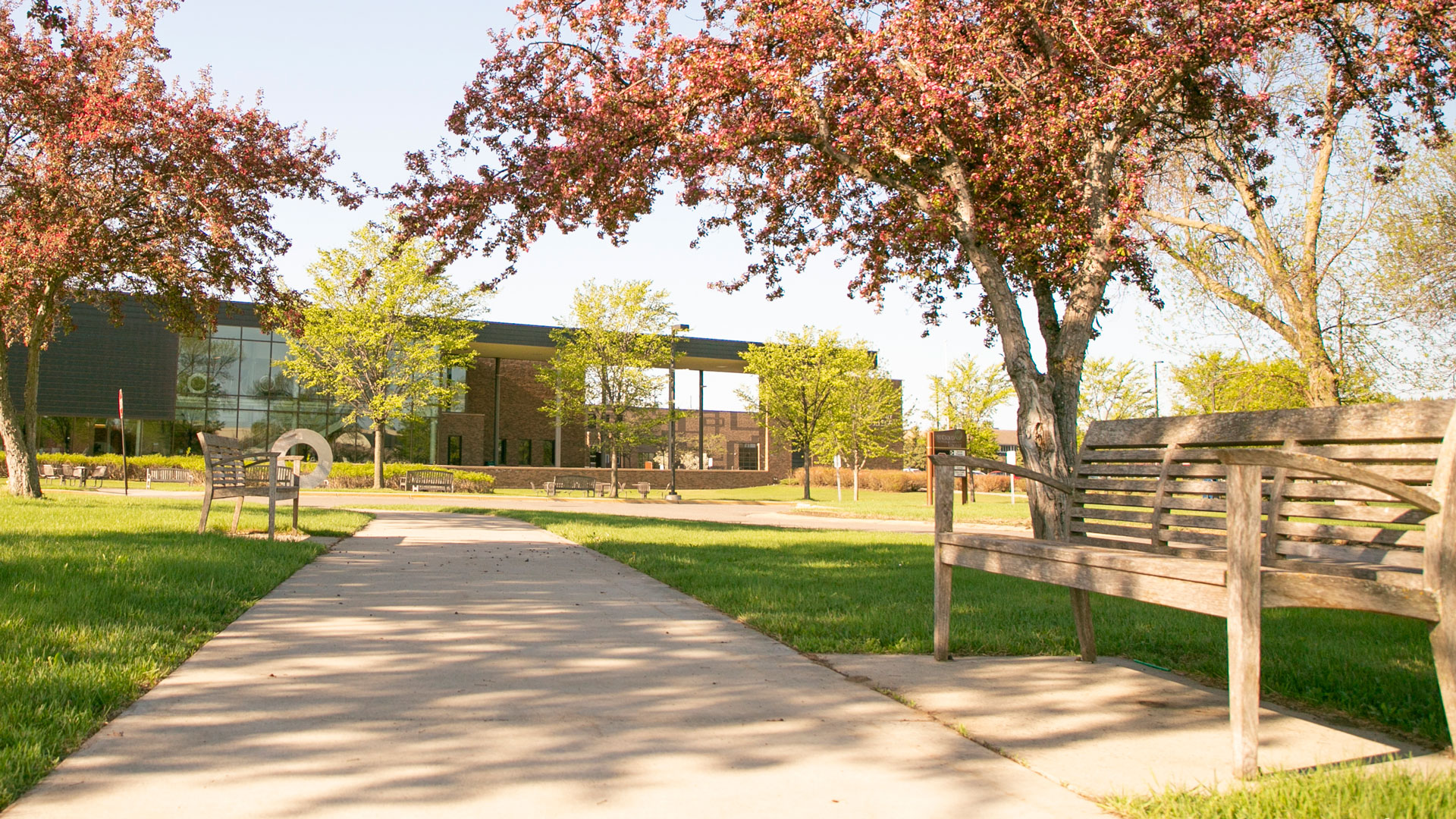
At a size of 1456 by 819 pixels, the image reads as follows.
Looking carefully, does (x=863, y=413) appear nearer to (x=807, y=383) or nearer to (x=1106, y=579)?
(x=807, y=383)

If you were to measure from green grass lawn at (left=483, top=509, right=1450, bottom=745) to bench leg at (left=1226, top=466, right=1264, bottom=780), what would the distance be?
3.57 ft

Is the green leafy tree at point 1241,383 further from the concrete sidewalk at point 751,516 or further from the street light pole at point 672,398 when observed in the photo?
the street light pole at point 672,398

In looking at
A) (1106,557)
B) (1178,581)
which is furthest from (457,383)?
(1178,581)

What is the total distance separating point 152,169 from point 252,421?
3057cm

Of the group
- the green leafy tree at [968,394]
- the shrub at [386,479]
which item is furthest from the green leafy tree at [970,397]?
the shrub at [386,479]

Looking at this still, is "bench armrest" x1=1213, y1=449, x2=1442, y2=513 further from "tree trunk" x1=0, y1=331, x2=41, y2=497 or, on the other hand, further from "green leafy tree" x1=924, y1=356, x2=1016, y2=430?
"green leafy tree" x1=924, y1=356, x2=1016, y2=430

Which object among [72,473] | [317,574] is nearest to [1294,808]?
[317,574]

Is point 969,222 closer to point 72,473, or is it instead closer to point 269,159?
point 269,159

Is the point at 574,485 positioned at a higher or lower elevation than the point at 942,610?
lower

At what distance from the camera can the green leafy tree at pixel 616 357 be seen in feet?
130

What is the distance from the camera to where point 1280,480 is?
358 cm

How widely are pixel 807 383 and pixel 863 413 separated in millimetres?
3081

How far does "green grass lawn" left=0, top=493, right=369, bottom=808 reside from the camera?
301cm

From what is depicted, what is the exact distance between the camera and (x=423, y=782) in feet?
8.41
